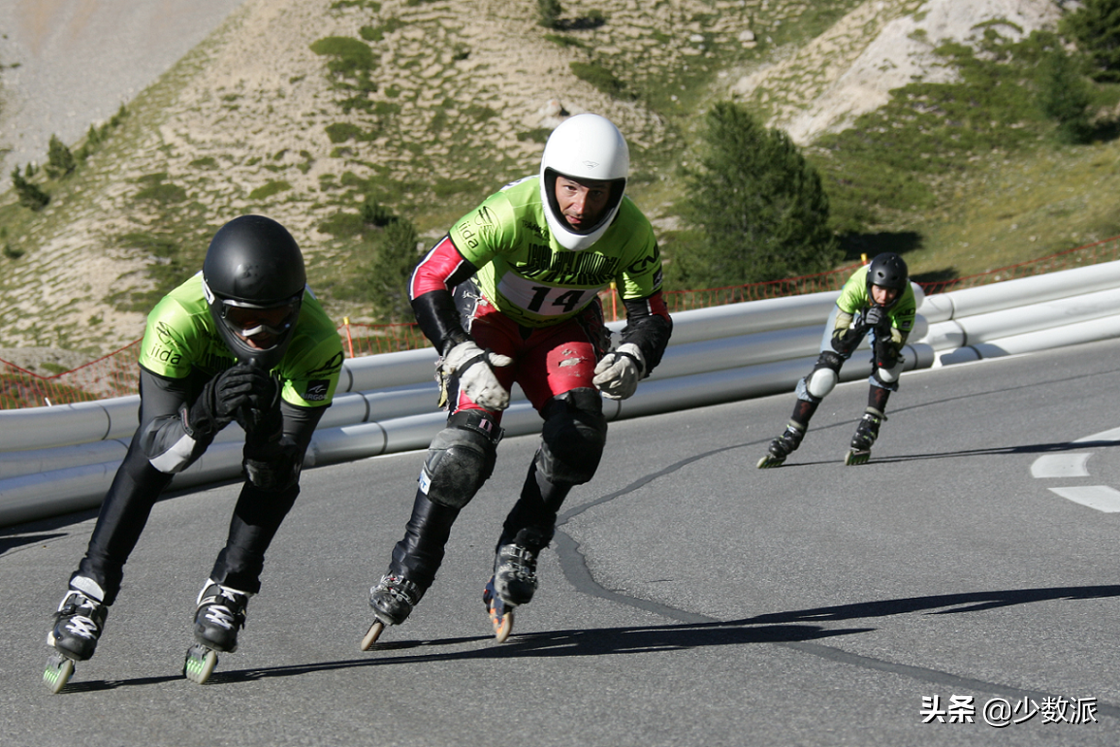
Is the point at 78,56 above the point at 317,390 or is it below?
below

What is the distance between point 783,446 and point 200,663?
5.87m

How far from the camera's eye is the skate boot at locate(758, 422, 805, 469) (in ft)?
28.0

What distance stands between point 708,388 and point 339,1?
78109 mm

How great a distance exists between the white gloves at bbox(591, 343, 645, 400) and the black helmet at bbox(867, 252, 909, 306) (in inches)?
205

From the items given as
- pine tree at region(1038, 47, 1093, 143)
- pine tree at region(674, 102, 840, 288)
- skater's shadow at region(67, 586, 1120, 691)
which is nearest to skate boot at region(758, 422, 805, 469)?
skater's shadow at region(67, 586, 1120, 691)

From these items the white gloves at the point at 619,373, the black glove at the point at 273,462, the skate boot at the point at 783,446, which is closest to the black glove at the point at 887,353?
the skate boot at the point at 783,446

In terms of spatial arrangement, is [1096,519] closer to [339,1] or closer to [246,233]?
[246,233]

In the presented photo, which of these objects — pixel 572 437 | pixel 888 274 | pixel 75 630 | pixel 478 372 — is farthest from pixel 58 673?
pixel 888 274

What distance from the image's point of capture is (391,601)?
392 cm

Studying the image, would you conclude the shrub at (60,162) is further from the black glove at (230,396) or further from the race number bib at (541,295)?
the black glove at (230,396)

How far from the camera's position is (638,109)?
72.0 metres

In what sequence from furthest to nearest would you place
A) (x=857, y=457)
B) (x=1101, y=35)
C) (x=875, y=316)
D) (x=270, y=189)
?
(x=270, y=189) < (x=1101, y=35) < (x=875, y=316) < (x=857, y=457)

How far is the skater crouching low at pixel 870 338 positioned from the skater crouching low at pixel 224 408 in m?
5.51

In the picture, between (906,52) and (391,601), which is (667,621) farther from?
(906,52)
